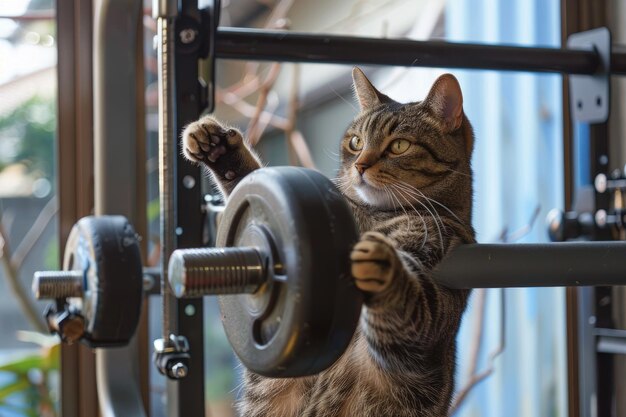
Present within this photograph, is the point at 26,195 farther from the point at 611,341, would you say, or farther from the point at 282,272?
the point at 282,272

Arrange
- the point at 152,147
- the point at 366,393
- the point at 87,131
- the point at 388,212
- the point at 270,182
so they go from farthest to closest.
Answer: the point at 152,147 < the point at 87,131 < the point at 388,212 < the point at 366,393 < the point at 270,182

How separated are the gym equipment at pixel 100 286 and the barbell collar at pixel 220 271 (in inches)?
17.6

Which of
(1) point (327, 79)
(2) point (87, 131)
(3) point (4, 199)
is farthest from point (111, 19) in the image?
(1) point (327, 79)

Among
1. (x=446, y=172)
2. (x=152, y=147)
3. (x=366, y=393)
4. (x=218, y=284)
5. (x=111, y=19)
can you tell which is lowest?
(x=366, y=393)

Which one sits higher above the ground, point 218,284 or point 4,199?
point 4,199

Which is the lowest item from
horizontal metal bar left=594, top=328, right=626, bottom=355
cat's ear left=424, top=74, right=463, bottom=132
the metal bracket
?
horizontal metal bar left=594, top=328, right=626, bottom=355

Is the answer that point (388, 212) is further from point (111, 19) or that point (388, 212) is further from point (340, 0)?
point (340, 0)

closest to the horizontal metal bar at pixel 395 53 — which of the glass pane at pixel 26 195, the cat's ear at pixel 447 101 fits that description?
the cat's ear at pixel 447 101

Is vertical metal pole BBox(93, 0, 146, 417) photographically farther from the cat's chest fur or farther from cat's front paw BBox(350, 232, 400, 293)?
cat's front paw BBox(350, 232, 400, 293)

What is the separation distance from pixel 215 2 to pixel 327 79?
1185 mm

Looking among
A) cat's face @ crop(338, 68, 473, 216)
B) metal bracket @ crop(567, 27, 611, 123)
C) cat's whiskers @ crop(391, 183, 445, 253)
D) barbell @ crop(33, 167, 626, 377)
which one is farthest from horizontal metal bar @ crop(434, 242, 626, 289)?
metal bracket @ crop(567, 27, 611, 123)

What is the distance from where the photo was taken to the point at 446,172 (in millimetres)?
1016

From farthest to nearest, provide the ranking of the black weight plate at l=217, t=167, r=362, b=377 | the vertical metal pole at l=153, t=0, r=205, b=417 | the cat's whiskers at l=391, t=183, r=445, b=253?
the vertical metal pole at l=153, t=0, r=205, b=417
the cat's whiskers at l=391, t=183, r=445, b=253
the black weight plate at l=217, t=167, r=362, b=377

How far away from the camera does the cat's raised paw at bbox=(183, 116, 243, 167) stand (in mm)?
913
